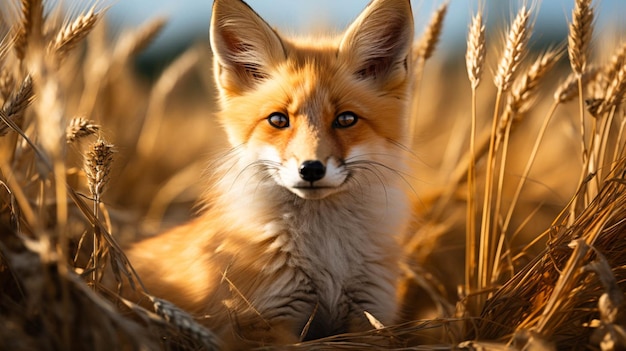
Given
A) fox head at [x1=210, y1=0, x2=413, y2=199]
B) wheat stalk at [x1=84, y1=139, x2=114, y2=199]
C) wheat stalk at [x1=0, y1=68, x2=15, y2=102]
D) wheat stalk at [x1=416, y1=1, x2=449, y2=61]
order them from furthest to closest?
1. wheat stalk at [x1=416, y1=1, x2=449, y2=61]
2. wheat stalk at [x1=0, y1=68, x2=15, y2=102]
3. fox head at [x1=210, y1=0, x2=413, y2=199]
4. wheat stalk at [x1=84, y1=139, x2=114, y2=199]

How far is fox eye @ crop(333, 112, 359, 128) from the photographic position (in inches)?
101

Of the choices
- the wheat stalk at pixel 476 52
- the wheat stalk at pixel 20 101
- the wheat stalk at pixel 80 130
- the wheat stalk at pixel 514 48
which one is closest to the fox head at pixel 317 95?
the wheat stalk at pixel 476 52

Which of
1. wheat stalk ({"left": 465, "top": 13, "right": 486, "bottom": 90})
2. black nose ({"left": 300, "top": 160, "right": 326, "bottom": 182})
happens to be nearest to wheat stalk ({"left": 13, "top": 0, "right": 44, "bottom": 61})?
black nose ({"left": 300, "top": 160, "right": 326, "bottom": 182})

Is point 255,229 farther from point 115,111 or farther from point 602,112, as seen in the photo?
point 115,111

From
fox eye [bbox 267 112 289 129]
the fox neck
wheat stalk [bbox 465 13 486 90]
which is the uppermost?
wheat stalk [bbox 465 13 486 90]

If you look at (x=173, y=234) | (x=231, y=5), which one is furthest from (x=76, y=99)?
(x=231, y=5)

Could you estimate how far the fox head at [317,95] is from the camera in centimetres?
242

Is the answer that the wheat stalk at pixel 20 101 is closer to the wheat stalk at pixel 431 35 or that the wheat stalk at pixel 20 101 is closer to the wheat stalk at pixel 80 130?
the wheat stalk at pixel 80 130

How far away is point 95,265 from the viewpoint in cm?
212

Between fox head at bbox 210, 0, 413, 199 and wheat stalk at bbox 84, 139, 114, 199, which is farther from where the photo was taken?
fox head at bbox 210, 0, 413, 199

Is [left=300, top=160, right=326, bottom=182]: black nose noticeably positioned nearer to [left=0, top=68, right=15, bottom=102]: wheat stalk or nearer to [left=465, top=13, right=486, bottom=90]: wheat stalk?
[left=465, top=13, right=486, bottom=90]: wheat stalk

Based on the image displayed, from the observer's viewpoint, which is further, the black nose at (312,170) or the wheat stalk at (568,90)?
the wheat stalk at (568,90)

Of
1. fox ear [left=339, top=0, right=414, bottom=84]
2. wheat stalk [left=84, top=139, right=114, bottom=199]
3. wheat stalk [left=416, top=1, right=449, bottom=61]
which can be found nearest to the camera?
wheat stalk [left=84, top=139, right=114, bottom=199]

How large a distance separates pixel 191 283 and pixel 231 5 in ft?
4.26
